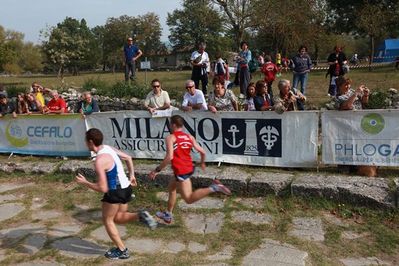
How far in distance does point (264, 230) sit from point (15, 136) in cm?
717

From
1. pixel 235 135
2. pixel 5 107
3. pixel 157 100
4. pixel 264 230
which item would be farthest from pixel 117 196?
pixel 5 107

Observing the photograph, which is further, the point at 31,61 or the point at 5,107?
the point at 31,61

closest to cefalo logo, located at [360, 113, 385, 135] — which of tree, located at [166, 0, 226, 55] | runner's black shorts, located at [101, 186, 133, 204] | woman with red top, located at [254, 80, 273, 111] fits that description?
woman with red top, located at [254, 80, 273, 111]

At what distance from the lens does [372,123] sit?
705 cm

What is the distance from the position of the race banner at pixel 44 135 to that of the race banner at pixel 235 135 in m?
0.93

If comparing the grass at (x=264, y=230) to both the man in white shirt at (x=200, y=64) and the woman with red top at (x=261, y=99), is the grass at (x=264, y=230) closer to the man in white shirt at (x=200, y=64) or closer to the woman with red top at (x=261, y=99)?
the woman with red top at (x=261, y=99)

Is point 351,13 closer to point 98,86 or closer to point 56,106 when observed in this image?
point 98,86

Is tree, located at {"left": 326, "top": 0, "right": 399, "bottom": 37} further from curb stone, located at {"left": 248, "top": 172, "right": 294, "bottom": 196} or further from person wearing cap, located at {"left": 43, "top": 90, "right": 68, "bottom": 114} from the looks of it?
curb stone, located at {"left": 248, "top": 172, "right": 294, "bottom": 196}

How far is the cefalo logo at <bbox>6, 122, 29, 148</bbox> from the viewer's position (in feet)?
34.3

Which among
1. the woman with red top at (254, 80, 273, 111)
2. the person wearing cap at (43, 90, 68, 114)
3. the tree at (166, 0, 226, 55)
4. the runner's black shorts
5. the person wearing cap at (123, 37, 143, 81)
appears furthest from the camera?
the tree at (166, 0, 226, 55)

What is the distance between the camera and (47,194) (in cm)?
791

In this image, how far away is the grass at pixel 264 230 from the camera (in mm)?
5277

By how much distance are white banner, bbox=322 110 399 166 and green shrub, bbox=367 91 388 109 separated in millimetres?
3575

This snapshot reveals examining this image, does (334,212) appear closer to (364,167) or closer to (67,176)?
(364,167)
